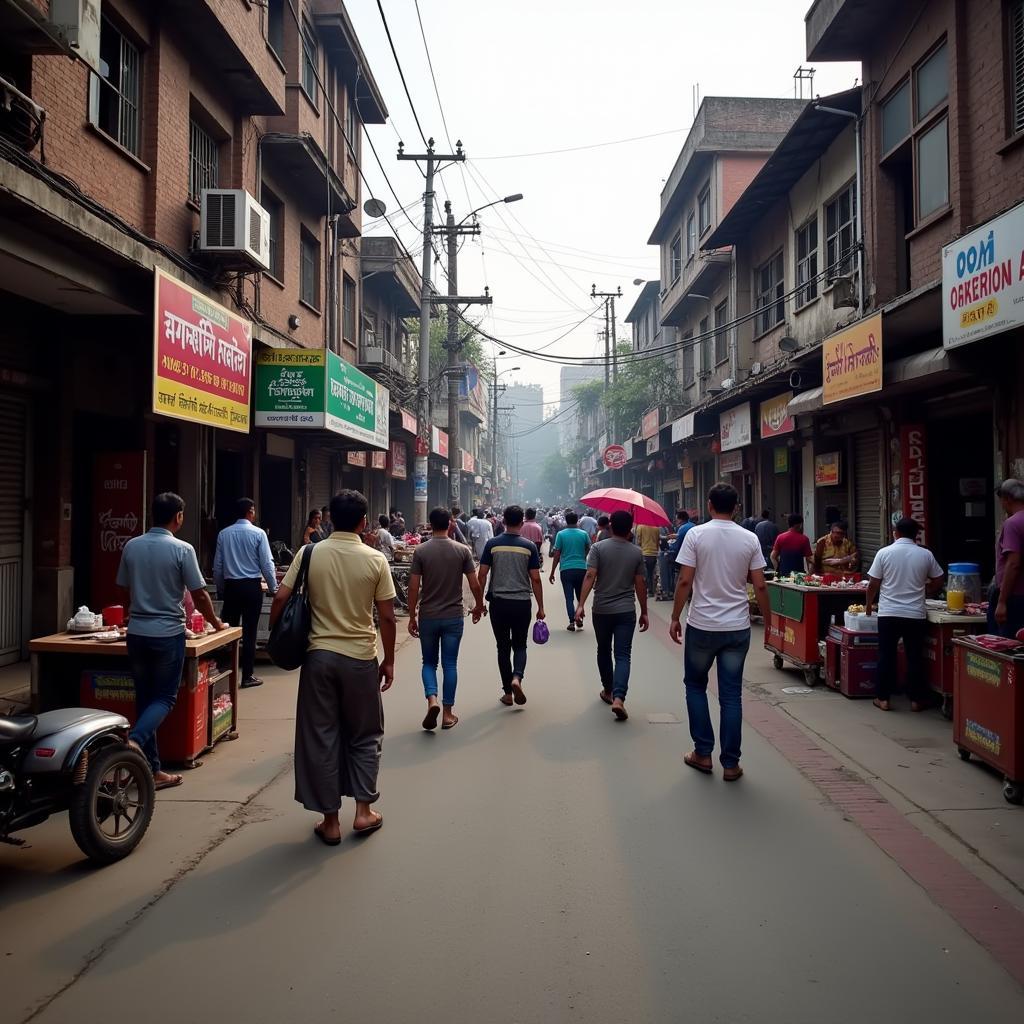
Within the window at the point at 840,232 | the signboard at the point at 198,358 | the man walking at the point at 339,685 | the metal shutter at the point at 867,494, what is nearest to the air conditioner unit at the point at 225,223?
the signboard at the point at 198,358

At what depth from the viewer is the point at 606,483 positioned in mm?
57969

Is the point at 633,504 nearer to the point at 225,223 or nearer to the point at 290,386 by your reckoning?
the point at 290,386

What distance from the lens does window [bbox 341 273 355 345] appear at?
22125 millimetres

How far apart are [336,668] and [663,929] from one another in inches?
85.8

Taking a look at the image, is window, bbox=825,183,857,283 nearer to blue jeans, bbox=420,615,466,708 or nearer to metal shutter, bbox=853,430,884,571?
metal shutter, bbox=853,430,884,571

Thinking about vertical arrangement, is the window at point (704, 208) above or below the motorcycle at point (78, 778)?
above

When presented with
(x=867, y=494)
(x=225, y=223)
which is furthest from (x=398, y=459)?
(x=225, y=223)

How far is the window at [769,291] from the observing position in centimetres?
1978

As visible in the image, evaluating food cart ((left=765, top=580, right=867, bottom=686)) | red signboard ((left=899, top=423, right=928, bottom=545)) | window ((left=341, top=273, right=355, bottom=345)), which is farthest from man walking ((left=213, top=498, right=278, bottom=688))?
window ((left=341, top=273, right=355, bottom=345))

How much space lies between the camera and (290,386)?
13328 millimetres

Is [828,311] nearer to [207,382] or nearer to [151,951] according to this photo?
[207,382]

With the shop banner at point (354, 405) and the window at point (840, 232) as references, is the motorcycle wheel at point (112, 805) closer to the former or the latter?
the shop banner at point (354, 405)

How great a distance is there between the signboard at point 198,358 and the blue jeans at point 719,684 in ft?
18.9

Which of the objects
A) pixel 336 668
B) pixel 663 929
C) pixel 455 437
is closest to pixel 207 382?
pixel 336 668
